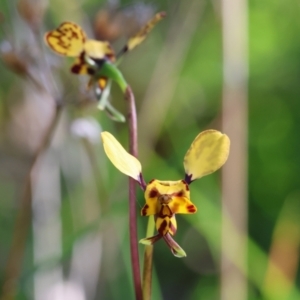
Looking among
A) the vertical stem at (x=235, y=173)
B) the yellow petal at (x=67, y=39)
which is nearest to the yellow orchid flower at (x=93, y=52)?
the yellow petal at (x=67, y=39)

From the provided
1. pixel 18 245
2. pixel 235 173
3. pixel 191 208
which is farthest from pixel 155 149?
pixel 191 208

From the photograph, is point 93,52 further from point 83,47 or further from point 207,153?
point 207,153

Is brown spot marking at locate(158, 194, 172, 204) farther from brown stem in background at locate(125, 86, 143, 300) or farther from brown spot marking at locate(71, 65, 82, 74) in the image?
→ brown spot marking at locate(71, 65, 82, 74)

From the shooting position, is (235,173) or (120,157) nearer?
(120,157)

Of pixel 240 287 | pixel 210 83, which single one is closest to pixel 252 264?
Answer: pixel 240 287

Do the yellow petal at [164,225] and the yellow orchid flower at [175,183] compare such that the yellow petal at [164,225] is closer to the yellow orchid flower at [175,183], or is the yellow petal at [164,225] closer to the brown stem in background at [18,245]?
the yellow orchid flower at [175,183]

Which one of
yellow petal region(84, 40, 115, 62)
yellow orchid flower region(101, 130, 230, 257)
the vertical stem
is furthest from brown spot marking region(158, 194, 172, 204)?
the vertical stem
